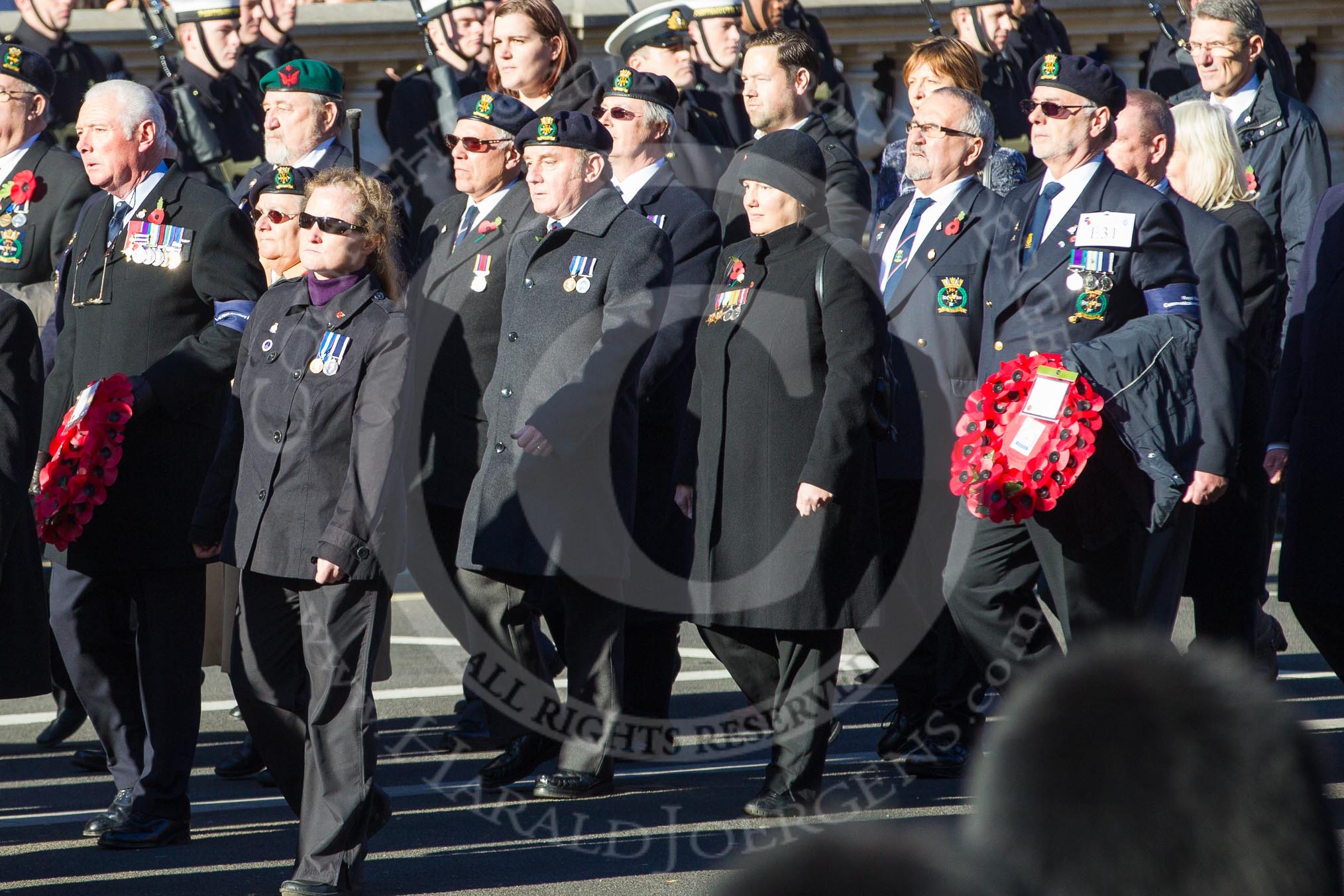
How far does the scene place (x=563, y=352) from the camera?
5758 millimetres

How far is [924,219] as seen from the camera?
253 inches

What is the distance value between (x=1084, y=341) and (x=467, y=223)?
244 cm

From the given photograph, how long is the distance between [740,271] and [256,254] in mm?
1492

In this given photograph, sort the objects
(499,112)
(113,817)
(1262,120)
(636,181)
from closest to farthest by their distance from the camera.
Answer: (113,817)
(499,112)
(636,181)
(1262,120)

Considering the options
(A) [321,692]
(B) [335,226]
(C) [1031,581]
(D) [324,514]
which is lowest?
(A) [321,692]

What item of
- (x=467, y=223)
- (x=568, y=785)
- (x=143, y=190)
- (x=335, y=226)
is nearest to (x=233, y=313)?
(x=143, y=190)

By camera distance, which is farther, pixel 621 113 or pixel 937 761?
pixel 621 113

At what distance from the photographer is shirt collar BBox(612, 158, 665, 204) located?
666 cm

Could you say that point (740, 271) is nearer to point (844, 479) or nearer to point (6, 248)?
point (844, 479)

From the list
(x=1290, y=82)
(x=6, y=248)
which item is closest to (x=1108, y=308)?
(x=6, y=248)

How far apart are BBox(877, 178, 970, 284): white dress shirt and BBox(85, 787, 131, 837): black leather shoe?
9.94ft

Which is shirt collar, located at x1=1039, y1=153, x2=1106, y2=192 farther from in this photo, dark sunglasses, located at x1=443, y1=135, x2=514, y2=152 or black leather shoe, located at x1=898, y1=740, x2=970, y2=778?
dark sunglasses, located at x1=443, y1=135, x2=514, y2=152

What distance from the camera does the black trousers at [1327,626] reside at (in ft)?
16.5

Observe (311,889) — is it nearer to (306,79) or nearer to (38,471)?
(38,471)
